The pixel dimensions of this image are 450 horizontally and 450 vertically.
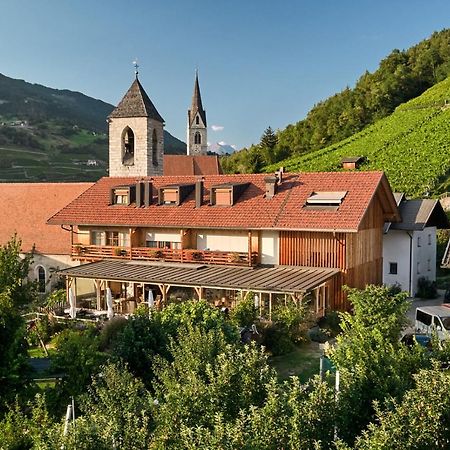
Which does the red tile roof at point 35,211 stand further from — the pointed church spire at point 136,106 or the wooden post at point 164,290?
the wooden post at point 164,290

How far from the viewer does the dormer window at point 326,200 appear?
1009 inches

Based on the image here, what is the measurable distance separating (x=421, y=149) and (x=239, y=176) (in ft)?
102

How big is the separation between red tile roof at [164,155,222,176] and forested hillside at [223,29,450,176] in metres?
15.2

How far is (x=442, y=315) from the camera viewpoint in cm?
2020

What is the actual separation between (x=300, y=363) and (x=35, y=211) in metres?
22.8

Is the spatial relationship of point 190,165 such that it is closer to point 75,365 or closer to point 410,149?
point 410,149

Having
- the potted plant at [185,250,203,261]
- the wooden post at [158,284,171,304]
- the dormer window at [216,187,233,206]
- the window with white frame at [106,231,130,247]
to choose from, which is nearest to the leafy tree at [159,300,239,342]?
the wooden post at [158,284,171,304]

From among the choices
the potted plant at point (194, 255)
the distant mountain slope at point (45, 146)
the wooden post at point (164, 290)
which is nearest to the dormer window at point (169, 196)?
the potted plant at point (194, 255)

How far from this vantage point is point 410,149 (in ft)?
184

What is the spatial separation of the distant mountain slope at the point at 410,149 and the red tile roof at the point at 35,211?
1066 inches

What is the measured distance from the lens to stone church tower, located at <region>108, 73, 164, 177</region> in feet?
114

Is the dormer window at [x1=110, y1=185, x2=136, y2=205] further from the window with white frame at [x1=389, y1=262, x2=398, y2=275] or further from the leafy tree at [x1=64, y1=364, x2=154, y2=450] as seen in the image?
the leafy tree at [x1=64, y1=364, x2=154, y2=450]

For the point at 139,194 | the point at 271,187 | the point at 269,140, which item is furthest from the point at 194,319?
the point at 269,140

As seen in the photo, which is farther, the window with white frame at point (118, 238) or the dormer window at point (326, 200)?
the window with white frame at point (118, 238)
